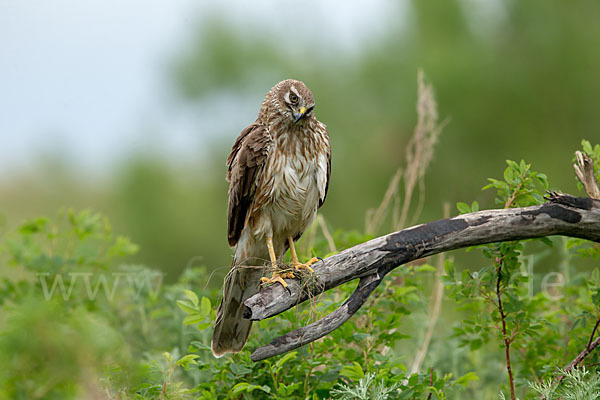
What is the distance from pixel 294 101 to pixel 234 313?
3.71ft

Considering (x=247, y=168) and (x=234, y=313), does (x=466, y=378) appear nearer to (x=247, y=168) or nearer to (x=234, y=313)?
(x=234, y=313)

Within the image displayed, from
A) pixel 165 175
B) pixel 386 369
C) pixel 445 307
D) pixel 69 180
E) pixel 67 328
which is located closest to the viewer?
pixel 67 328

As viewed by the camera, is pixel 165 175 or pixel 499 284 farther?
pixel 165 175

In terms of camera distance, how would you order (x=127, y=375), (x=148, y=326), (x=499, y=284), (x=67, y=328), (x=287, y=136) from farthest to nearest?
(x=148, y=326)
(x=287, y=136)
(x=499, y=284)
(x=127, y=375)
(x=67, y=328)

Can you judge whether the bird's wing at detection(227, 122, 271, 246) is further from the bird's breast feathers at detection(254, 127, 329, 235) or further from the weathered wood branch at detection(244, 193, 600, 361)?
the weathered wood branch at detection(244, 193, 600, 361)

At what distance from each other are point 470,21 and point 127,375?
8.97 meters

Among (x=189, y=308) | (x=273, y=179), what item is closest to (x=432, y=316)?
(x=273, y=179)

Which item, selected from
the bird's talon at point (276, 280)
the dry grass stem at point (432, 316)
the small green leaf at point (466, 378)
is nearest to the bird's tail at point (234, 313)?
the bird's talon at point (276, 280)

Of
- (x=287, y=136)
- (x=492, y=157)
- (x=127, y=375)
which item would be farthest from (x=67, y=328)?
(x=492, y=157)

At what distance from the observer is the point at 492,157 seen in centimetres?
947

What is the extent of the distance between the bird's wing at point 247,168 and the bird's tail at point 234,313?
33cm

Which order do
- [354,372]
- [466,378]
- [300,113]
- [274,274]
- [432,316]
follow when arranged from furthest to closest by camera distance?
1. [432,316]
2. [300,113]
3. [274,274]
4. [466,378]
5. [354,372]

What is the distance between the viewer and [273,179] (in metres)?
3.44

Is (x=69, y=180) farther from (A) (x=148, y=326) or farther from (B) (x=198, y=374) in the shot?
(B) (x=198, y=374)
